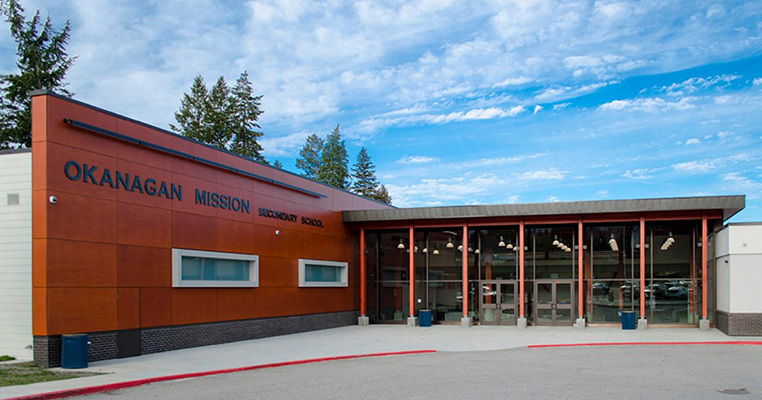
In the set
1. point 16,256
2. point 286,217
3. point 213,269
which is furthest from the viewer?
point 286,217

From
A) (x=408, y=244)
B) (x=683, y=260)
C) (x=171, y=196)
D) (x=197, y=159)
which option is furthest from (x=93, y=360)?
(x=683, y=260)

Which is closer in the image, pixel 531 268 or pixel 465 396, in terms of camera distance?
pixel 465 396

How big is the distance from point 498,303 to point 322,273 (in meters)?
7.61

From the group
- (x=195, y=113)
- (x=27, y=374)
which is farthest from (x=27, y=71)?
(x=27, y=374)

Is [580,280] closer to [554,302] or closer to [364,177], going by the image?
[554,302]

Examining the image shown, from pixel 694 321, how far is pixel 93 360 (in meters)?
21.8

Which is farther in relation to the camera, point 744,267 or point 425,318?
point 425,318

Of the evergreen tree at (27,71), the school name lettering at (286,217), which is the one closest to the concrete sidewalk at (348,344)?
the school name lettering at (286,217)

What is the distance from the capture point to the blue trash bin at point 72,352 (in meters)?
15.0

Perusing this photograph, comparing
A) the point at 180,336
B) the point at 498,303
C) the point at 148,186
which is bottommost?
the point at 498,303

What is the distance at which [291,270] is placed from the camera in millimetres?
25688

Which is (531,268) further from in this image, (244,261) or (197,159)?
(197,159)

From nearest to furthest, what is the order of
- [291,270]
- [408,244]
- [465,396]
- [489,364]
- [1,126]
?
[465,396], [489,364], [291,270], [408,244], [1,126]

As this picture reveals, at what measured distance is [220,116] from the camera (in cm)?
5616
